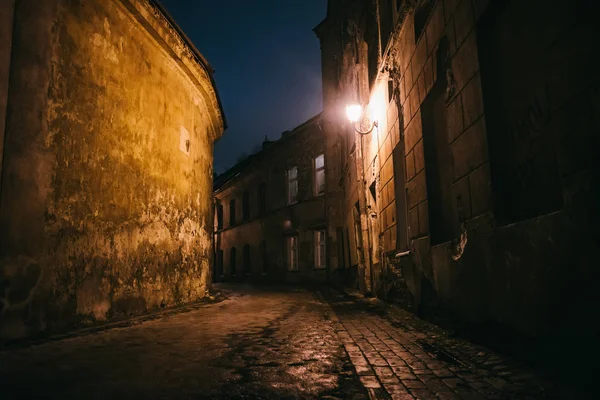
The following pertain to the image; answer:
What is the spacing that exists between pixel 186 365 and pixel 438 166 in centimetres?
420

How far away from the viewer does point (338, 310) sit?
26.0 ft

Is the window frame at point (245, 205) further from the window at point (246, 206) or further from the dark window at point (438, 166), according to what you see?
the dark window at point (438, 166)

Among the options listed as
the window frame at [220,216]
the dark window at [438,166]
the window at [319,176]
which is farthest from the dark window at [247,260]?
the dark window at [438,166]

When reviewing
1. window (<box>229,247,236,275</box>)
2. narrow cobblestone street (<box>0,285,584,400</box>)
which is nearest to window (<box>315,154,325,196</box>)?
window (<box>229,247,236,275</box>)

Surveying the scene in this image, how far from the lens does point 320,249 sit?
19.5 metres

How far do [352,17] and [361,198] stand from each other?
19.6ft

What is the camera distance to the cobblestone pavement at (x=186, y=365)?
285cm

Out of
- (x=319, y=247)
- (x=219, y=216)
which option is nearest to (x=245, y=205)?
(x=219, y=216)

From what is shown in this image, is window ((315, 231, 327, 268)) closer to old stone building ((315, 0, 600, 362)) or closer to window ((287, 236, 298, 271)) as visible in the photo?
window ((287, 236, 298, 271))

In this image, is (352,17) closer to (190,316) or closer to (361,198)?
(361,198)

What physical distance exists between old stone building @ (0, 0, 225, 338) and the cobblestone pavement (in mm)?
833

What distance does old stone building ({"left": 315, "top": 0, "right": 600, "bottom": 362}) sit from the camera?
2.77 meters

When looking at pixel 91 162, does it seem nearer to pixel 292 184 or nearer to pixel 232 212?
pixel 292 184

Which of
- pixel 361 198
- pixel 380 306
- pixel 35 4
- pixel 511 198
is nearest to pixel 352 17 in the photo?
pixel 361 198
